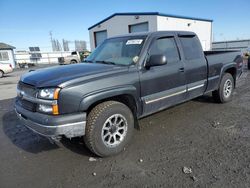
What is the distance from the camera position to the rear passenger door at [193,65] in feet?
14.6

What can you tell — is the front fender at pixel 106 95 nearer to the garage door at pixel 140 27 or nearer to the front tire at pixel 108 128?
the front tire at pixel 108 128

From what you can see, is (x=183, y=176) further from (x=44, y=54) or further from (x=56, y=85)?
(x=44, y=54)

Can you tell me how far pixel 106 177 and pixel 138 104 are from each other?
1296 millimetres

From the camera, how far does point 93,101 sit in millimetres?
2967

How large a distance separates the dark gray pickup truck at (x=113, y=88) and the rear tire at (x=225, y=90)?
2.80 ft

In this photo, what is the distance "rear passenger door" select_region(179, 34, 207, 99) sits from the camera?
445 centimetres

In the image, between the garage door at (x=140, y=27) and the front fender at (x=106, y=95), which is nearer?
the front fender at (x=106, y=95)

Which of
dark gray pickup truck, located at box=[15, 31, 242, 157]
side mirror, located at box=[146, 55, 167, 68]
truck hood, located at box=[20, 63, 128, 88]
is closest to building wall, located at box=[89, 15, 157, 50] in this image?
dark gray pickup truck, located at box=[15, 31, 242, 157]

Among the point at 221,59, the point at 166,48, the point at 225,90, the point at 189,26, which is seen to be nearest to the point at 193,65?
the point at 166,48

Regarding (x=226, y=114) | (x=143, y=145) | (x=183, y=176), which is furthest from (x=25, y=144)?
(x=226, y=114)

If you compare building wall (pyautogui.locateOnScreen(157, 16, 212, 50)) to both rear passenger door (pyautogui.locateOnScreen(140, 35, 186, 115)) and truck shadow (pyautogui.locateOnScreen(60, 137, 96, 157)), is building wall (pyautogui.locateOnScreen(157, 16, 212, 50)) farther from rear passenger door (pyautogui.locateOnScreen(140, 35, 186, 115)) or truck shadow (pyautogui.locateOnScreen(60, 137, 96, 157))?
truck shadow (pyautogui.locateOnScreen(60, 137, 96, 157))

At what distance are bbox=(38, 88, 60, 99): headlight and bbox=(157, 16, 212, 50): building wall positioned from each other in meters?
17.9

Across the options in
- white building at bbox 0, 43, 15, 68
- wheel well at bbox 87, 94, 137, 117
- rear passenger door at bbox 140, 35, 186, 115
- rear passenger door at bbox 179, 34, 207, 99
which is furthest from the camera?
white building at bbox 0, 43, 15, 68

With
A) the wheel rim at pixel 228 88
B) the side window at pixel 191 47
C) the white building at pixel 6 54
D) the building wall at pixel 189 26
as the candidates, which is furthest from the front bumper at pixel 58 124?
the white building at pixel 6 54
